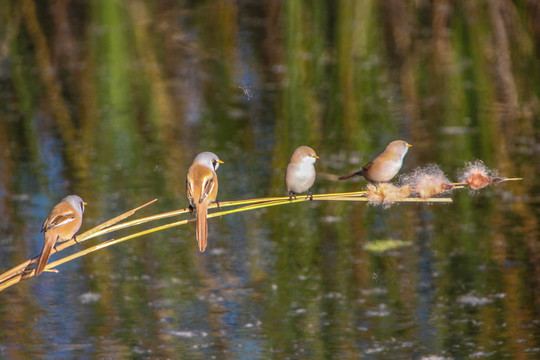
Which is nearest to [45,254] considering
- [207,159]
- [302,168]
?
[207,159]

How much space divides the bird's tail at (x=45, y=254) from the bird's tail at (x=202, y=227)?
2.21 feet

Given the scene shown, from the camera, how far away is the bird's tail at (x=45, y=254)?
3.62 meters

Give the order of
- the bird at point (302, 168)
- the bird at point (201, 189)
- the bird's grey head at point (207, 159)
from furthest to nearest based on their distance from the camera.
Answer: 1. the bird at point (302, 168)
2. the bird's grey head at point (207, 159)
3. the bird at point (201, 189)

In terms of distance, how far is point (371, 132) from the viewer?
380 inches

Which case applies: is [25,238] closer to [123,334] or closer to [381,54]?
[123,334]

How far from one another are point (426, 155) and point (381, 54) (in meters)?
4.28

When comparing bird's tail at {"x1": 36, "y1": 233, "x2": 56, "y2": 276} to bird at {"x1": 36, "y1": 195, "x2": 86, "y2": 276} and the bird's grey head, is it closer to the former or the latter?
bird at {"x1": 36, "y1": 195, "x2": 86, "y2": 276}

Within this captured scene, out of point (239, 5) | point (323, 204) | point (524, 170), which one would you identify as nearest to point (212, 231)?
point (323, 204)

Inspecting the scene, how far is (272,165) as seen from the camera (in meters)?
8.80

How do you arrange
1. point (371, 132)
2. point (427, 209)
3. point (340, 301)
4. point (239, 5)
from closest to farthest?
1. point (340, 301)
2. point (427, 209)
3. point (371, 132)
4. point (239, 5)

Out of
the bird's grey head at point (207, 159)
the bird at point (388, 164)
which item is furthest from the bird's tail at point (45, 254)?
the bird at point (388, 164)

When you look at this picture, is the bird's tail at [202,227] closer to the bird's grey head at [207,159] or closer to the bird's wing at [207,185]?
the bird's wing at [207,185]

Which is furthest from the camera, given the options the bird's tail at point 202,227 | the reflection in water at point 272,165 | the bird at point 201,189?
the reflection in water at point 272,165

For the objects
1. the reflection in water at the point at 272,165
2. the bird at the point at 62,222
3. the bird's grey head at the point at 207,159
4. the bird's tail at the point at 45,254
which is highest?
the reflection in water at the point at 272,165
